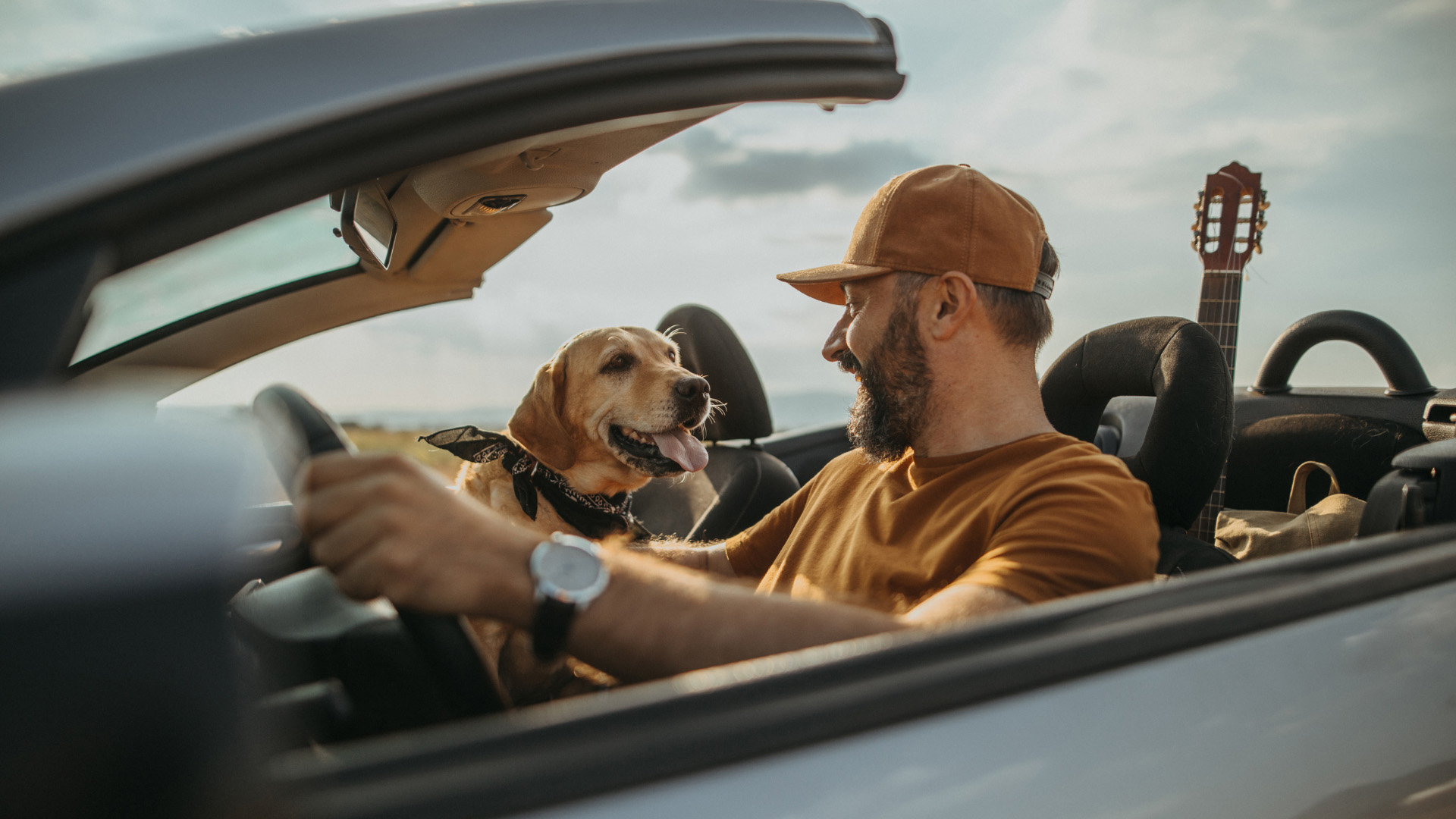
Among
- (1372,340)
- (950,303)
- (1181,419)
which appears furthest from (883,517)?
(1372,340)

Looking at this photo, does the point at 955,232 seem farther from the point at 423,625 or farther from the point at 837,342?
the point at 423,625

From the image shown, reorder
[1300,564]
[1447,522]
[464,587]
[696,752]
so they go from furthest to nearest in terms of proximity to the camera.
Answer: [1447,522]
[1300,564]
[464,587]
[696,752]

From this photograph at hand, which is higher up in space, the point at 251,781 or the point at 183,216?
the point at 183,216

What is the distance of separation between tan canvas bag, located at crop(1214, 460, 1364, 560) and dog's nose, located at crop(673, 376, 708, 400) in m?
1.68

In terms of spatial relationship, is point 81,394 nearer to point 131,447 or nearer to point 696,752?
point 131,447

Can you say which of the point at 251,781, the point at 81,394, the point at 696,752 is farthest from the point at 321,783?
the point at 81,394

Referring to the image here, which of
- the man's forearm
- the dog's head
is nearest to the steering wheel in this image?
the man's forearm

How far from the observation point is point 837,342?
2217 millimetres

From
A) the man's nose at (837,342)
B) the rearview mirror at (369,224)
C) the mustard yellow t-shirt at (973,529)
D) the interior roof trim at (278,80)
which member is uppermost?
the interior roof trim at (278,80)

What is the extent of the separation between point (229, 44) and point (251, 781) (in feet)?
2.06

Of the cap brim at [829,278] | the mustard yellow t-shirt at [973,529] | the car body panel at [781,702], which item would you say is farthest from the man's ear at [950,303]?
the car body panel at [781,702]

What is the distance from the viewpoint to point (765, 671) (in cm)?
79

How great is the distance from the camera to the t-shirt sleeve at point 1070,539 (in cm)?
133

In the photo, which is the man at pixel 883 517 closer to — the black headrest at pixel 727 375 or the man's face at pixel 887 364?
the man's face at pixel 887 364
